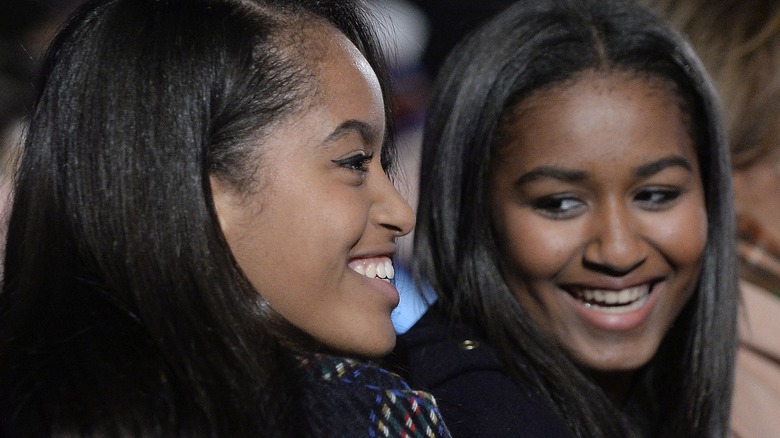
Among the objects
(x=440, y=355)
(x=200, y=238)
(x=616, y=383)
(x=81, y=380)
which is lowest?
(x=616, y=383)

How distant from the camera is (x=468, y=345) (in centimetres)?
176

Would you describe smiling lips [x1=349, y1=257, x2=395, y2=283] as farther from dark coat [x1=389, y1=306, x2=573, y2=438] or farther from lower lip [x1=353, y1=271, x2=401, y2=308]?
dark coat [x1=389, y1=306, x2=573, y2=438]

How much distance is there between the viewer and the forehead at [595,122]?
178 centimetres

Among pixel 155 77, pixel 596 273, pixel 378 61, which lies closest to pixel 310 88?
pixel 155 77

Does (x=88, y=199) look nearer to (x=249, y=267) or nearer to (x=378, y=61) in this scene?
(x=249, y=267)

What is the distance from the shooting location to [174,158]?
4.19ft

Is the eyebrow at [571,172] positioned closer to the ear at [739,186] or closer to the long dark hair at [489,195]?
the long dark hair at [489,195]

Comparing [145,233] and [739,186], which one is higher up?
[145,233]

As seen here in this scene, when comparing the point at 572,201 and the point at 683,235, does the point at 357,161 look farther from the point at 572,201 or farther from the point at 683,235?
the point at 683,235

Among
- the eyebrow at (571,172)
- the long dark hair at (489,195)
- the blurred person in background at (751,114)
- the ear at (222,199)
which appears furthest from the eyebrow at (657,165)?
the ear at (222,199)

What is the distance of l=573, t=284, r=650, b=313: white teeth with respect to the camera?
6.07 feet

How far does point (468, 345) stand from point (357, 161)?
0.46m

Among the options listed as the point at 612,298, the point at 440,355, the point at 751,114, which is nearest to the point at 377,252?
the point at 440,355

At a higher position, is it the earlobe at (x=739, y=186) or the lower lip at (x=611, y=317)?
the earlobe at (x=739, y=186)
